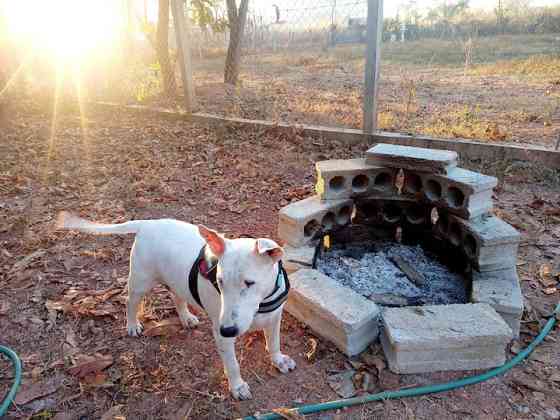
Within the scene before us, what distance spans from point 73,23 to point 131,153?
597cm

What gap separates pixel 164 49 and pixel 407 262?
667cm

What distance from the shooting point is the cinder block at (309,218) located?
340cm

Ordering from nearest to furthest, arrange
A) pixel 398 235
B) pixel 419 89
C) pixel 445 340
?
1. pixel 445 340
2. pixel 398 235
3. pixel 419 89

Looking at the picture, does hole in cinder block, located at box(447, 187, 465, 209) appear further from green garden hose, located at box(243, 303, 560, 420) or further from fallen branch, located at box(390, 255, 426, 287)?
green garden hose, located at box(243, 303, 560, 420)

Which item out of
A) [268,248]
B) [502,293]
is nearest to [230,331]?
[268,248]

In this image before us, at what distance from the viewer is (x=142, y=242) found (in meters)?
2.60

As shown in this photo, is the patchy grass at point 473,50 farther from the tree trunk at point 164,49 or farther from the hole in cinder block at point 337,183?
the hole in cinder block at point 337,183

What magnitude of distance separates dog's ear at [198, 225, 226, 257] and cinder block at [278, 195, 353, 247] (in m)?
1.40

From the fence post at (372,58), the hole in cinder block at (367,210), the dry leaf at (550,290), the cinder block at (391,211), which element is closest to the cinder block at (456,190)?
the cinder block at (391,211)

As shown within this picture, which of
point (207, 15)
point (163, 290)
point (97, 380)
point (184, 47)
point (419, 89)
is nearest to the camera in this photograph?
point (97, 380)

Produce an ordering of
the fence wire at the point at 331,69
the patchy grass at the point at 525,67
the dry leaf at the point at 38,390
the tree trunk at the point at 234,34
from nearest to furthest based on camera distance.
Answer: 1. the dry leaf at the point at 38,390
2. the fence wire at the point at 331,69
3. the tree trunk at the point at 234,34
4. the patchy grass at the point at 525,67

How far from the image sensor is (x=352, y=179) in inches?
145

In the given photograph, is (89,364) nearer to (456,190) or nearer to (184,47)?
(456,190)

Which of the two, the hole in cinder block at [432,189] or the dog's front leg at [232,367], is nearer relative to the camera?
the dog's front leg at [232,367]
